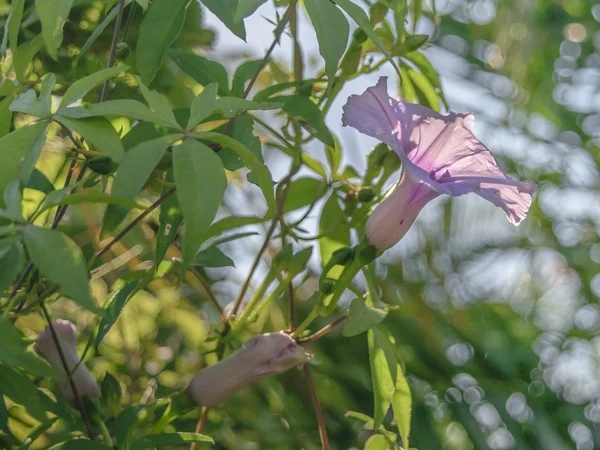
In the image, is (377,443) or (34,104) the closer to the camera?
(34,104)

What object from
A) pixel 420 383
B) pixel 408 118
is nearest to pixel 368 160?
pixel 408 118

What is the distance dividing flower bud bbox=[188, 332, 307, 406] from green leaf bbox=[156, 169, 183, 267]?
115 mm

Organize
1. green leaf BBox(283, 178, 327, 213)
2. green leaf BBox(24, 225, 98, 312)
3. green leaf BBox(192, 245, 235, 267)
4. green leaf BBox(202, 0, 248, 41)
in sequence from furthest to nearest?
green leaf BBox(283, 178, 327, 213), green leaf BBox(192, 245, 235, 267), green leaf BBox(202, 0, 248, 41), green leaf BBox(24, 225, 98, 312)

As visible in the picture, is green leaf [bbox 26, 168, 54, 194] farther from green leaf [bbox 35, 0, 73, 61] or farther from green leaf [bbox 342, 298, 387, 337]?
green leaf [bbox 342, 298, 387, 337]

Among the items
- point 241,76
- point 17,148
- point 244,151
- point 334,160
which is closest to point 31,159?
point 17,148

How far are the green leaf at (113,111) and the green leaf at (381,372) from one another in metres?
0.25

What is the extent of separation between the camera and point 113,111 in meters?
0.42

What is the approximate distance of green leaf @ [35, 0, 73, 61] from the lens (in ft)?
1.53

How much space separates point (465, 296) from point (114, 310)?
0.79m

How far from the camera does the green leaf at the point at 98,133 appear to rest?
42 cm

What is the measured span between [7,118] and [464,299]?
33.8 inches

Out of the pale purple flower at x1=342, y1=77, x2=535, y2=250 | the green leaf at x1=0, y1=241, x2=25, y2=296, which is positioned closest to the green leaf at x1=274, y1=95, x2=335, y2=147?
the pale purple flower at x1=342, y1=77, x2=535, y2=250

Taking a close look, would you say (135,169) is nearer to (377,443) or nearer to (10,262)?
(10,262)

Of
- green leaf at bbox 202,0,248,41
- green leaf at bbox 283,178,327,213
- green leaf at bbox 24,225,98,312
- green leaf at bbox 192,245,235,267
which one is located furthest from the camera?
green leaf at bbox 283,178,327,213
